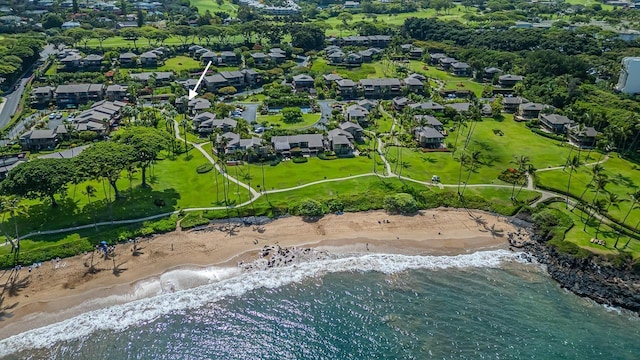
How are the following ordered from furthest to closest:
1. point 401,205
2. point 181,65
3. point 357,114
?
1. point 181,65
2. point 357,114
3. point 401,205

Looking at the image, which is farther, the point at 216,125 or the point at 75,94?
the point at 75,94

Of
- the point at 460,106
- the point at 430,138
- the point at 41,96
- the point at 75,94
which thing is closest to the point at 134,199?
the point at 430,138

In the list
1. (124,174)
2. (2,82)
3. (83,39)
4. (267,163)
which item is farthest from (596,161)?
(83,39)

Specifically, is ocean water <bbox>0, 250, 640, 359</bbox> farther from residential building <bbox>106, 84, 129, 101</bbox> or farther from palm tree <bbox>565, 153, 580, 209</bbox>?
residential building <bbox>106, 84, 129, 101</bbox>

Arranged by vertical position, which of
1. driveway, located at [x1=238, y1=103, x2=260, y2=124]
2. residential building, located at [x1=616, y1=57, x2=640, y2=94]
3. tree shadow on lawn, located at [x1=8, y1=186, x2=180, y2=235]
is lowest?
tree shadow on lawn, located at [x1=8, y1=186, x2=180, y2=235]

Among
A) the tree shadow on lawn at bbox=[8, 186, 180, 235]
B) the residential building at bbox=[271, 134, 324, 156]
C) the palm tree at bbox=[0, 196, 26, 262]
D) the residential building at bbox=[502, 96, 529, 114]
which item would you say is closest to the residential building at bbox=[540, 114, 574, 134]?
the residential building at bbox=[502, 96, 529, 114]

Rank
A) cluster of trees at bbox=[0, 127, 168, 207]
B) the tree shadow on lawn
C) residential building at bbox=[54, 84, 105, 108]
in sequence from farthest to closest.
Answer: residential building at bbox=[54, 84, 105, 108] < the tree shadow on lawn < cluster of trees at bbox=[0, 127, 168, 207]

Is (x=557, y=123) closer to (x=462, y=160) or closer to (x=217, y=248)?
(x=462, y=160)
